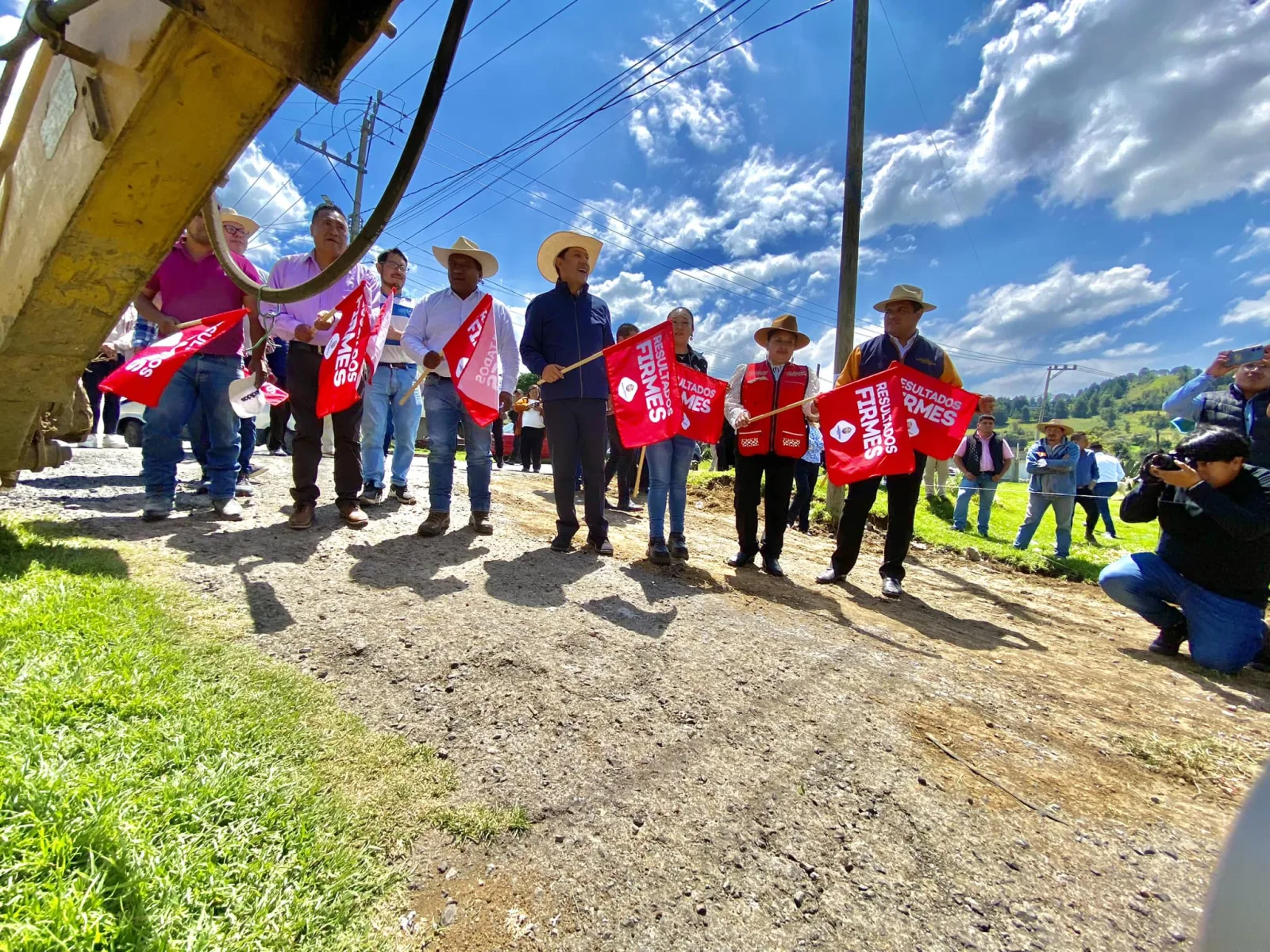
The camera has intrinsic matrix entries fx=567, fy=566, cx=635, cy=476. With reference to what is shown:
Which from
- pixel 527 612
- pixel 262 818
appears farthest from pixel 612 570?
pixel 262 818

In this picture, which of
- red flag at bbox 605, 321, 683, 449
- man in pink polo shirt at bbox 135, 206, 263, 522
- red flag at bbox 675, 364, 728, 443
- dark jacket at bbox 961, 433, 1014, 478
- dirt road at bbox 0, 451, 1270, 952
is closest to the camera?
dirt road at bbox 0, 451, 1270, 952

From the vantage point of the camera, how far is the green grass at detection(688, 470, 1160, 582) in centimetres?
699

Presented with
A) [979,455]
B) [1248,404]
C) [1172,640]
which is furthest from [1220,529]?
[979,455]

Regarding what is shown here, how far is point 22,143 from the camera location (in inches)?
63.9

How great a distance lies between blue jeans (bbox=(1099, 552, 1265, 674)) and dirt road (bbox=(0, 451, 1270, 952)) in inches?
7.9

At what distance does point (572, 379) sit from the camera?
425cm

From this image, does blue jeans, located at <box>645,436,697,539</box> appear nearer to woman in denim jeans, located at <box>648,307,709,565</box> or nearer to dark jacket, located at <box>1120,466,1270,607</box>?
woman in denim jeans, located at <box>648,307,709,565</box>

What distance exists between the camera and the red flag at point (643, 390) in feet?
14.7

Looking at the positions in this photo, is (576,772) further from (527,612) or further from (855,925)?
(527,612)

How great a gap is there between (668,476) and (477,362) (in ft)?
5.64

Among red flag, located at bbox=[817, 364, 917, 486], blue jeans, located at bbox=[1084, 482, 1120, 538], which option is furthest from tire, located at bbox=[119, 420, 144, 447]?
blue jeans, located at bbox=[1084, 482, 1120, 538]

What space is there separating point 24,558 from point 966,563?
27.2 ft

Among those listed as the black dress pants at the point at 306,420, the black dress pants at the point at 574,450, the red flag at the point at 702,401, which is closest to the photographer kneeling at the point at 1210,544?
the red flag at the point at 702,401

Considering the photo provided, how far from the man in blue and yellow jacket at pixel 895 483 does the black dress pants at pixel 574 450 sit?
2.00 meters
